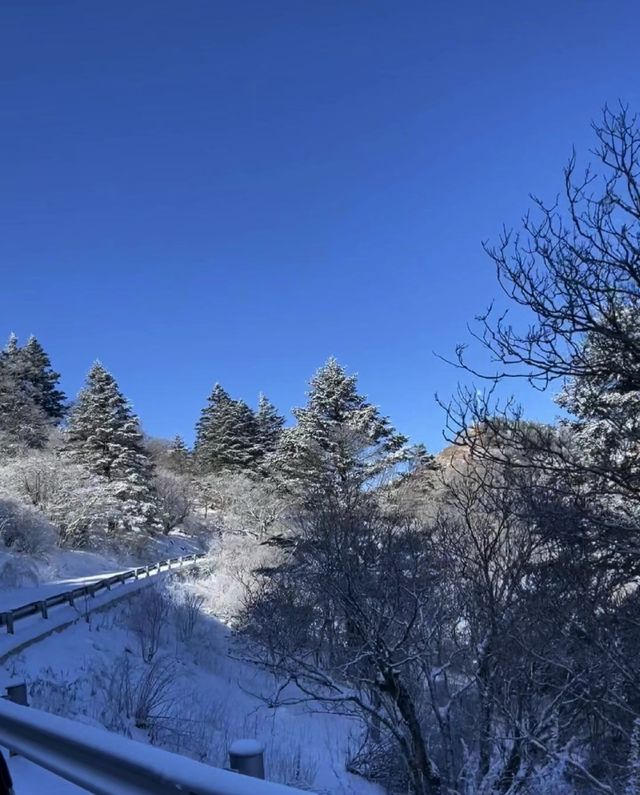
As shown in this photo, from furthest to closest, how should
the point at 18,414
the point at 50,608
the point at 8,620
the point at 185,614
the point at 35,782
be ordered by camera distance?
the point at 18,414, the point at 185,614, the point at 50,608, the point at 8,620, the point at 35,782

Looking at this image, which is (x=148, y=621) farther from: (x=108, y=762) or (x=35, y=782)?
(x=108, y=762)

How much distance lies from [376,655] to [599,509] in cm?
564

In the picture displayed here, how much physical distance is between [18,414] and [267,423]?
2258 cm

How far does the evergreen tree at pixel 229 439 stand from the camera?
55344mm

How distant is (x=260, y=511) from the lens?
38.4 metres

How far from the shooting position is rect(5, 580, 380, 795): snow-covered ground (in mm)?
9539

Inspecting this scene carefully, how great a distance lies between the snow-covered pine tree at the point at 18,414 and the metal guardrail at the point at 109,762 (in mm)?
40085

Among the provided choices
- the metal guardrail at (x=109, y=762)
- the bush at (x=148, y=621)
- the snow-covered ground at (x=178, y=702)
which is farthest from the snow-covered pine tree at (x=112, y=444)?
the metal guardrail at (x=109, y=762)

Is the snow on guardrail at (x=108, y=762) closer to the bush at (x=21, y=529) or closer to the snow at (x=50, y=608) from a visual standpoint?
the snow at (x=50, y=608)

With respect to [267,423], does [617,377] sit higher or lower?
lower

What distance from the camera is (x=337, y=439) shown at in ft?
110

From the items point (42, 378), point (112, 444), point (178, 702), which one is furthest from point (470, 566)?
point (42, 378)

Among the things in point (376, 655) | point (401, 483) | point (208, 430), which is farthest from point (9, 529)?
point (208, 430)

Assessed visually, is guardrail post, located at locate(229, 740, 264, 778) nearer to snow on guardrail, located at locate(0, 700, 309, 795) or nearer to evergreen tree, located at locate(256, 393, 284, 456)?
snow on guardrail, located at locate(0, 700, 309, 795)
